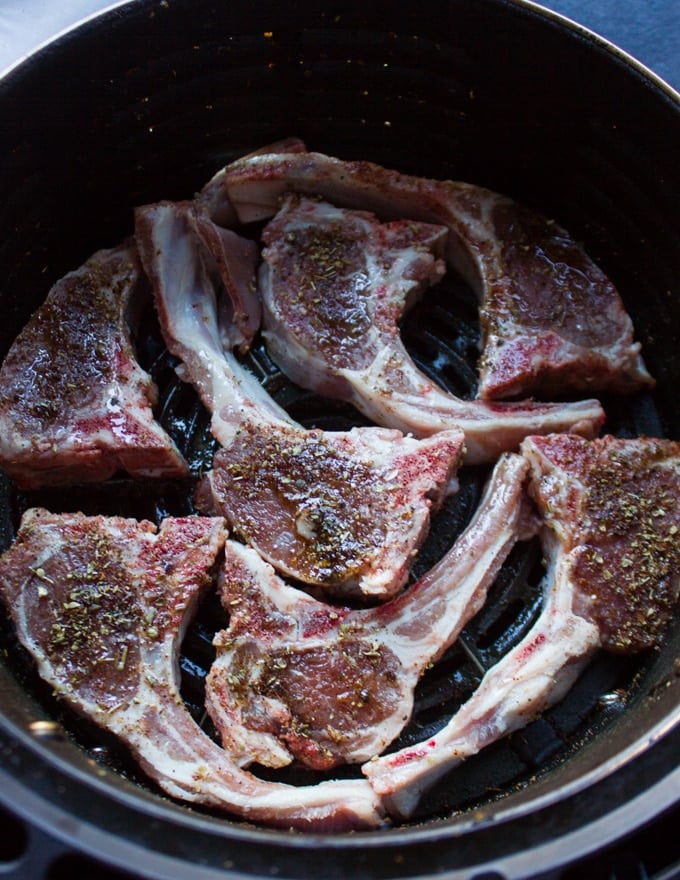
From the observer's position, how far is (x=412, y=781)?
7.45ft

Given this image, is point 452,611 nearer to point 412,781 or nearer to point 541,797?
point 412,781

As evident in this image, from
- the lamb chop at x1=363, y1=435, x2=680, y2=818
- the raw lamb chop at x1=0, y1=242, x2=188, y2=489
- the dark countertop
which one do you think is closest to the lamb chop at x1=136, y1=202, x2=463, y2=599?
the raw lamb chop at x1=0, y1=242, x2=188, y2=489

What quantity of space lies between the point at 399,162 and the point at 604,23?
3.92ft

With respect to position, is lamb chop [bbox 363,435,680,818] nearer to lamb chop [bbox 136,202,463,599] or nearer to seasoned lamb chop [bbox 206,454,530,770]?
seasoned lamb chop [bbox 206,454,530,770]

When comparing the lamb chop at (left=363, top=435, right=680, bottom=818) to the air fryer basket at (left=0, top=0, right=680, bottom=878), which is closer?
the lamb chop at (left=363, top=435, right=680, bottom=818)

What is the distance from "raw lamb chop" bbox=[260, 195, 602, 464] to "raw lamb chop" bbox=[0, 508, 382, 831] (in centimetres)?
64

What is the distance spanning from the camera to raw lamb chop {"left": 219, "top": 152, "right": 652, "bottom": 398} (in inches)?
112

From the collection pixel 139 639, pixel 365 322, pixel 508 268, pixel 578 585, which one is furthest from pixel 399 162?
pixel 139 639

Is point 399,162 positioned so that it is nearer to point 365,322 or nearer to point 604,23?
point 365,322

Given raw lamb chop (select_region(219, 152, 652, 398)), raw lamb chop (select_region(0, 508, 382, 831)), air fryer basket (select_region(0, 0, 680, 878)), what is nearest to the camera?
raw lamb chop (select_region(0, 508, 382, 831))

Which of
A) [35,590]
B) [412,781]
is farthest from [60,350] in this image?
[412,781]

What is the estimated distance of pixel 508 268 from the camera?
2.97 meters

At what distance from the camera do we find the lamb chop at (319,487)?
8.41ft

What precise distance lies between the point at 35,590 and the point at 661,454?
1.89m
